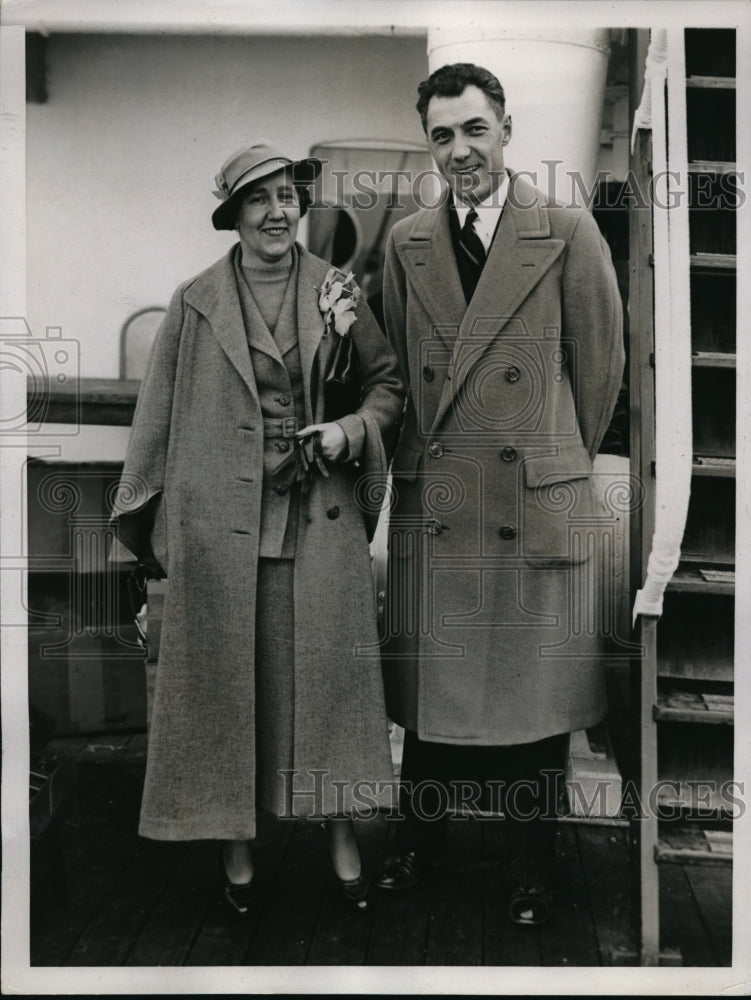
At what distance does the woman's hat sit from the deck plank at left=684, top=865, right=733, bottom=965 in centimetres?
225

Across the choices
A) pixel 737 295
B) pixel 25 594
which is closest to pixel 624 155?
pixel 737 295

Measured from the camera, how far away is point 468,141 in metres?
3.20

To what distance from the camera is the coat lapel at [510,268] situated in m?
3.21

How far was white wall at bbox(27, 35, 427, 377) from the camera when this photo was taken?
3.96 m

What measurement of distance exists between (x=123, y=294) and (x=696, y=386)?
2262mm

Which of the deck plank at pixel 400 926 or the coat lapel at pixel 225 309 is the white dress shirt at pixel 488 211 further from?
the deck plank at pixel 400 926

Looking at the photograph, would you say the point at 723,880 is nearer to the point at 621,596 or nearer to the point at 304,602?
the point at 621,596

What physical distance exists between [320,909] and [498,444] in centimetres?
146

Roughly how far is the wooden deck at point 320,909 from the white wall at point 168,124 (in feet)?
5.67

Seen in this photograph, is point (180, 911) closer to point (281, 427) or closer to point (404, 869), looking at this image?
point (404, 869)

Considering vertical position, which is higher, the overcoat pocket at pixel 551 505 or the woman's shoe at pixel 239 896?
the overcoat pocket at pixel 551 505

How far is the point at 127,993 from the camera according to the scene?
10.4 ft

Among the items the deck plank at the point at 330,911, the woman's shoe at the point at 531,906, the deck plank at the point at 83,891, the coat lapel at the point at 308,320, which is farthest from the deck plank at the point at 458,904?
the coat lapel at the point at 308,320

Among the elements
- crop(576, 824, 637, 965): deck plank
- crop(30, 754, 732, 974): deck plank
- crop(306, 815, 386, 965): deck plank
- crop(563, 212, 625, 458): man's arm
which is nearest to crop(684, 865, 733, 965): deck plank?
crop(30, 754, 732, 974): deck plank
